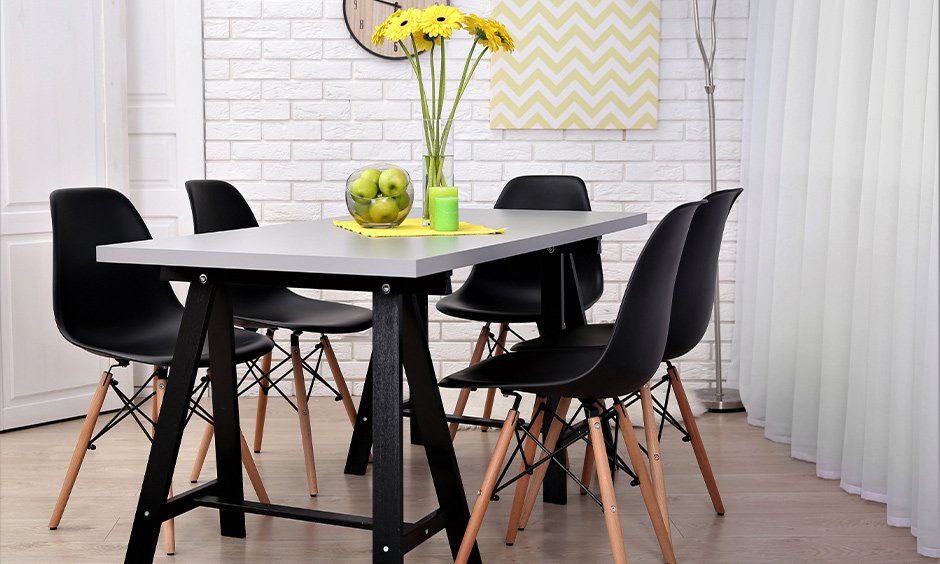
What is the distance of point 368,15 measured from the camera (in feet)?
12.3

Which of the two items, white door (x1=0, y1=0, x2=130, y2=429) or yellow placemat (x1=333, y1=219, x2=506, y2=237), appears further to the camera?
white door (x1=0, y1=0, x2=130, y2=429)

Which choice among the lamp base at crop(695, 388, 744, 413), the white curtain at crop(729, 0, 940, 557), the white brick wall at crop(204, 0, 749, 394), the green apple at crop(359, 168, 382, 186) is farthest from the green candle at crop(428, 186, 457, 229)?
the lamp base at crop(695, 388, 744, 413)

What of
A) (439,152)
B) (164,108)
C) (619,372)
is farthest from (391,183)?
(164,108)

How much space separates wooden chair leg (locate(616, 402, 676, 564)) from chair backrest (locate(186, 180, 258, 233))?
1.46 metres

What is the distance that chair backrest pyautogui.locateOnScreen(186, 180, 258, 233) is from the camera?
282 centimetres

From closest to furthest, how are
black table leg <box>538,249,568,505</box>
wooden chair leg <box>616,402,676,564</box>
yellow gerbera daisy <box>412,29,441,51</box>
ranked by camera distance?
1. wooden chair leg <box>616,402,676,564</box>
2. yellow gerbera daisy <box>412,29,441,51</box>
3. black table leg <box>538,249,568,505</box>

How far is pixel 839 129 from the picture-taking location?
280 centimetres

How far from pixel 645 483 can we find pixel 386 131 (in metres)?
2.25


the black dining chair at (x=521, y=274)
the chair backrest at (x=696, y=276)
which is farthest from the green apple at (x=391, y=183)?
the black dining chair at (x=521, y=274)

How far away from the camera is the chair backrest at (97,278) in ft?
7.89

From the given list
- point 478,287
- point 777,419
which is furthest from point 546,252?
point 777,419

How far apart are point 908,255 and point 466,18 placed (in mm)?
1263

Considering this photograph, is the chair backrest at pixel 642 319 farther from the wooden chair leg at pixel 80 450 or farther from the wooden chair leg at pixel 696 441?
the wooden chair leg at pixel 80 450

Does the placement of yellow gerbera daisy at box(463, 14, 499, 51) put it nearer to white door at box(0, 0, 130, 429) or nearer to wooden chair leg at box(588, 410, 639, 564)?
wooden chair leg at box(588, 410, 639, 564)
